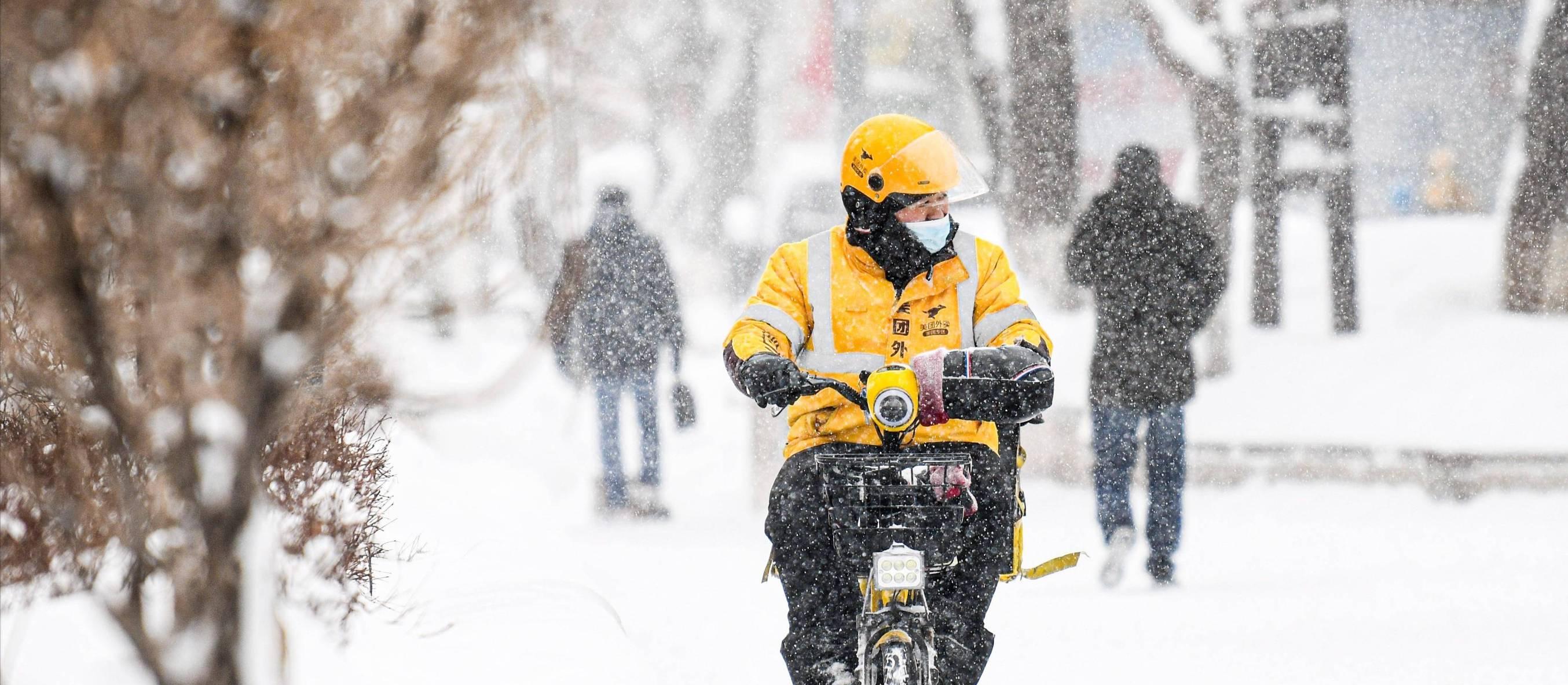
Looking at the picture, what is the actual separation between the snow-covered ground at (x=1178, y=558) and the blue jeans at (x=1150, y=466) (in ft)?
1.01

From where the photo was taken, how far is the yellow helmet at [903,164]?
396 cm

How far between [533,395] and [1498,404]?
11.4 metres

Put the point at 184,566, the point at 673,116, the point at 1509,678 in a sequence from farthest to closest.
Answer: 1. the point at 673,116
2. the point at 1509,678
3. the point at 184,566

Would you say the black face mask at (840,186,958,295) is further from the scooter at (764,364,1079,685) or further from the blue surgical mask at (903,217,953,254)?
the scooter at (764,364,1079,685)

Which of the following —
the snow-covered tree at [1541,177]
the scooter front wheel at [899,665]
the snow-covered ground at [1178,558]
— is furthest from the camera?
the snow-covered tree at [1541,177]

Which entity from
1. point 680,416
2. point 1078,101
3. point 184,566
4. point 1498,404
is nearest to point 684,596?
point 680,416

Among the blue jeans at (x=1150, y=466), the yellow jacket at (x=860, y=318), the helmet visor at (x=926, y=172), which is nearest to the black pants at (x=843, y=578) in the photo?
the yellow jacket at (x=860, y=318)

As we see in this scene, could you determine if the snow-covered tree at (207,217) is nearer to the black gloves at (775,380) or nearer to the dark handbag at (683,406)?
the black gloves at (775,380)

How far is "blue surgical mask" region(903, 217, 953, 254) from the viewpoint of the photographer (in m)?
3.99

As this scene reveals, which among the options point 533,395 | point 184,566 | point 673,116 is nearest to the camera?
point 184,566

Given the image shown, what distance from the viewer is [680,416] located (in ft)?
34.0

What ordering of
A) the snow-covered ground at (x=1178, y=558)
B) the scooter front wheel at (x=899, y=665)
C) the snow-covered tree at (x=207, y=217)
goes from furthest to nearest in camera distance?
the snow-covered ground at (x=1178, y=558), the scooter front wheel at (x=899, y=665), the snow-covered tree at (x=207, y=217)

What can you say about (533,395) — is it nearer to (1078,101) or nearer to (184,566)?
(1078,101)

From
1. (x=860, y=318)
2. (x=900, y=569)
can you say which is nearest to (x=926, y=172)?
(x=860, y=318)
